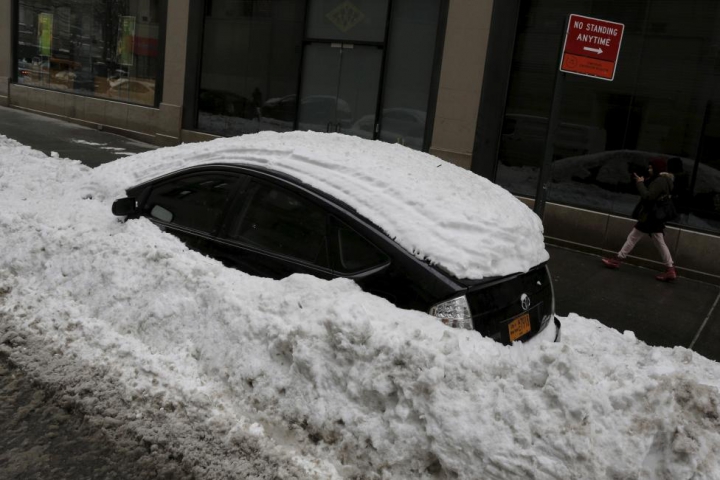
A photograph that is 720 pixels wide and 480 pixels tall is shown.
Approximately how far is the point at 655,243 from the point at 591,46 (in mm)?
3762

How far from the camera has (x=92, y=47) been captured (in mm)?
18516

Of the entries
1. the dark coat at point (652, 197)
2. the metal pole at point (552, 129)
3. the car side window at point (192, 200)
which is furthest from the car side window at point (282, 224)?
the dark coat at point (652, 197)

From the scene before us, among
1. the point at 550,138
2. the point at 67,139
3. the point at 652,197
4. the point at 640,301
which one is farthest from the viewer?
the point at 67,139

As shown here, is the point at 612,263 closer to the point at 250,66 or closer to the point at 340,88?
the point at 340,88

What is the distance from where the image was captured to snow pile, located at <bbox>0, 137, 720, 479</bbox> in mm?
3027

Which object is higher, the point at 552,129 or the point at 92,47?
the point at 92,47

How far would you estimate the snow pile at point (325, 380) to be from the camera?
A: 9.93 ft

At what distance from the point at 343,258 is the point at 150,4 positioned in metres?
14.9

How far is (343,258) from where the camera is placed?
12.9 feet

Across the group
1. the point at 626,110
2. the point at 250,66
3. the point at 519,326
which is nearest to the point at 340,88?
the point at 250,66

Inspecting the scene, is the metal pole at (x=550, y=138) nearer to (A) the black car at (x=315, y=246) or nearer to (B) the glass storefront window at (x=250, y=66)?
(A) the black car at (x=315, y=246)

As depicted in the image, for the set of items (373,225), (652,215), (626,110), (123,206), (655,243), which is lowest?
(655,243)

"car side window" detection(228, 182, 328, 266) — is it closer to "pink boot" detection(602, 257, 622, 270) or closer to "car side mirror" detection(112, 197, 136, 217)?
"car side mirror" detection(112, 197, 136, 217)

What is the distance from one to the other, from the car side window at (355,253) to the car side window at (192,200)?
107 cm
